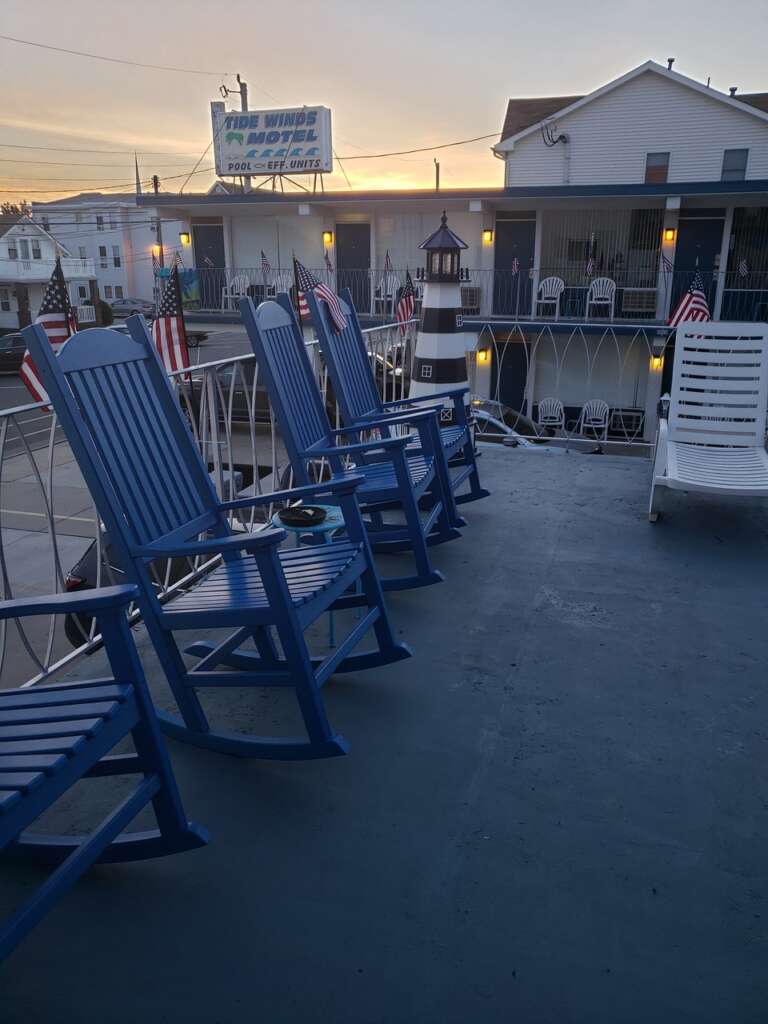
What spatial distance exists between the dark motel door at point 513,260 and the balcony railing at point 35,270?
2487 cm

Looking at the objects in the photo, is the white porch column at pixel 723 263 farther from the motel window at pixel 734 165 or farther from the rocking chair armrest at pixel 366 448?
the rocking chair armrest at pixel 366 448

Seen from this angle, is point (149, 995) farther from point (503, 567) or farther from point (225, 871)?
point (503, 567)

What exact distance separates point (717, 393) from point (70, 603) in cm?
421

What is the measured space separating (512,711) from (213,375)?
6.05 feet

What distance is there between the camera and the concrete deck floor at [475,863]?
1290mm

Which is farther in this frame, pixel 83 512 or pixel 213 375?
pixel 83 512

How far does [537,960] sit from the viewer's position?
1353mm

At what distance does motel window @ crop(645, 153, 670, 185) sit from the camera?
1741cm

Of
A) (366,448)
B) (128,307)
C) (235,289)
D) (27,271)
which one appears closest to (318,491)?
(366,448)

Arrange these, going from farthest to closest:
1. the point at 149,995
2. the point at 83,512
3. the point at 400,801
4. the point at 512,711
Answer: the point at 83,512
the point at 512,711
the point at 400,801
the point at 149,995

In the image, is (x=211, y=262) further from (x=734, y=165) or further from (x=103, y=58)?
(x=734, y=165)

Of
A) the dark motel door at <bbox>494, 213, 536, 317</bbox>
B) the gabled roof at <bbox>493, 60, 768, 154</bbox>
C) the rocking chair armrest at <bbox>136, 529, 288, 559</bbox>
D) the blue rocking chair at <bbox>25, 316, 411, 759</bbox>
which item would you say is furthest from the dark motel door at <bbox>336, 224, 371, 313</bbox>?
the rocking chair armrest at <bbox>136, 529, 288, 559</bbox>

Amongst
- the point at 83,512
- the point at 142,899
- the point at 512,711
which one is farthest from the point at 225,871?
the point at 83,512

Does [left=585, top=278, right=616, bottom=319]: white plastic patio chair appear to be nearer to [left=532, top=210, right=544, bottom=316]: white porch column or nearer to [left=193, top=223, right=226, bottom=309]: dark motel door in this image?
[left=532, top=210, right=544, bottom=316]: white porch column
